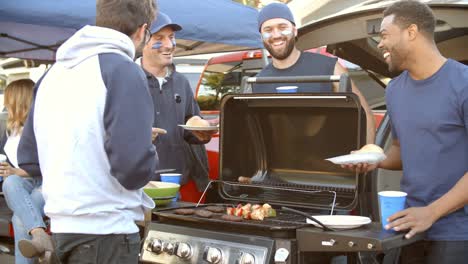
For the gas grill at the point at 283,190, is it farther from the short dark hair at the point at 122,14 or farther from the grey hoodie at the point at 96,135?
the short dark hair at the point at 122,14

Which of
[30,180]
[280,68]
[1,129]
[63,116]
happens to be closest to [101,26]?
[63,116]

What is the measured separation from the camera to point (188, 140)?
404 cm

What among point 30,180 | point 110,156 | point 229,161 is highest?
point 110,156

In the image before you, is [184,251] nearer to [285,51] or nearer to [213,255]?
[213,255]

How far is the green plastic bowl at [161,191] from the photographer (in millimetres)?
3246

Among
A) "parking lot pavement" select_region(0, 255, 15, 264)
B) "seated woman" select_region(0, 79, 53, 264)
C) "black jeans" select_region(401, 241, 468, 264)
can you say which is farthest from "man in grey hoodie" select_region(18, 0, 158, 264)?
"parking lot pavement" select_region(0, 255, 15, 264)

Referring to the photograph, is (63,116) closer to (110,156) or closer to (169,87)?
(110,156)

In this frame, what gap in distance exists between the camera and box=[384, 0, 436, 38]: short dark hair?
2.74 metres

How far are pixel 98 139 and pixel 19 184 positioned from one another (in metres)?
2.67

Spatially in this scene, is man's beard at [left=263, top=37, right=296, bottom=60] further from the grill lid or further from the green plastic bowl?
the green plastic bowl

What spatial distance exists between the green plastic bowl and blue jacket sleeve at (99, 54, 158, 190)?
0.95 metres

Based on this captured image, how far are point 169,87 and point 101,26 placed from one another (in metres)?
1.68

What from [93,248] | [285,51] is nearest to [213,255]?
[93,248]

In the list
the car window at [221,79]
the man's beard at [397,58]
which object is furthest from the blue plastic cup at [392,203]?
the car window at [221,79]
